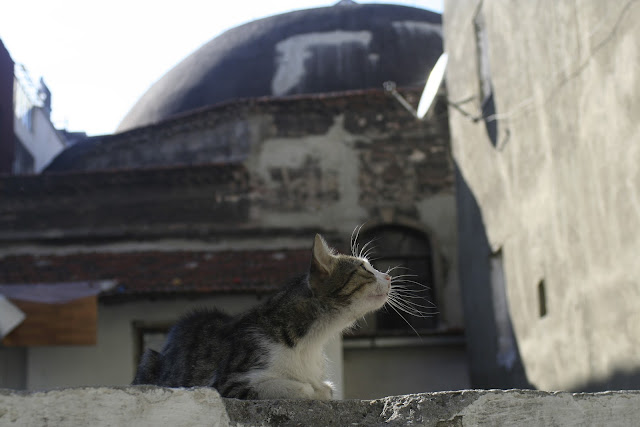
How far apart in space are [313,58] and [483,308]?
936 centimetres

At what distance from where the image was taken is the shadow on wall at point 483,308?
10.9m

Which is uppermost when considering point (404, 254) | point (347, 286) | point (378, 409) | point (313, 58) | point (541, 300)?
point (313, 58)

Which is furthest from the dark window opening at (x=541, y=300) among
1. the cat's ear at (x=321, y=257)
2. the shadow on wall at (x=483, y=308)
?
the cat's ear at (x=321, y=257)

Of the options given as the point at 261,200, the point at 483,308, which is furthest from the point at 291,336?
the point at 261,200

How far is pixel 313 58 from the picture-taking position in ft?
63.8

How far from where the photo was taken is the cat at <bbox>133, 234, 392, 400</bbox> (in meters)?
3.52

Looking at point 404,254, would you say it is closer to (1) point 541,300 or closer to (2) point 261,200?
(2) point 261,200

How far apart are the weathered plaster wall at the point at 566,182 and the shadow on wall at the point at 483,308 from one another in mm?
331

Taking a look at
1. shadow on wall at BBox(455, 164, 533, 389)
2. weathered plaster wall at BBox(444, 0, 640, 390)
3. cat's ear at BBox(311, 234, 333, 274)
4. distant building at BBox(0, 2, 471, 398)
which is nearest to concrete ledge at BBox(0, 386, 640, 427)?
cat's ear at BBox(311, 234, 333, 274)

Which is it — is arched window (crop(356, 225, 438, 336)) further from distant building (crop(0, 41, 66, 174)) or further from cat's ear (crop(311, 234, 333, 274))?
cat's ear (crop(311, 234, 333, 274))

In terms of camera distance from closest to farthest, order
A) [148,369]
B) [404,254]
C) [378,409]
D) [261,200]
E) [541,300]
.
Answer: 1. [378,409]
2. [148,369]
3. [541,300]
4. [261,200]
5. [404,254]

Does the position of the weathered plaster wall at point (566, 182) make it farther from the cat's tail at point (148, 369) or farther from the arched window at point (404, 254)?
the arched window at point (404, 254)

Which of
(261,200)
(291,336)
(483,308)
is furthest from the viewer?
(261,200)

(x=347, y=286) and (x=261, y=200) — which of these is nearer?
(x=347, y=286)
